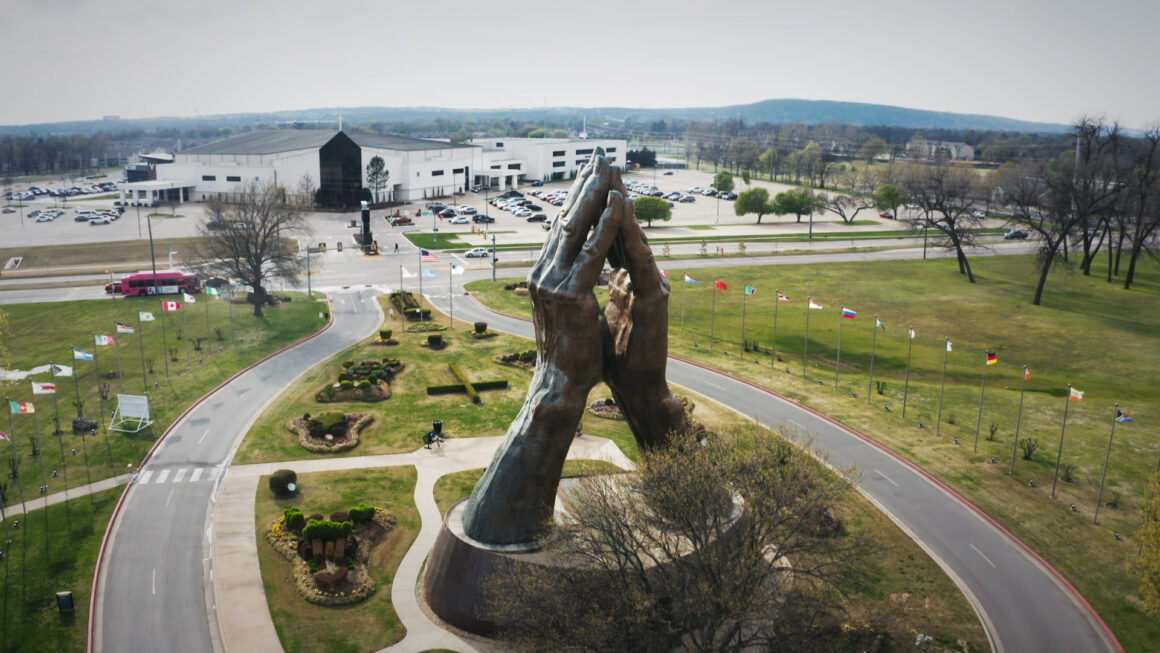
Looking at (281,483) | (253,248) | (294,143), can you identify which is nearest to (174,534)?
(281,483)

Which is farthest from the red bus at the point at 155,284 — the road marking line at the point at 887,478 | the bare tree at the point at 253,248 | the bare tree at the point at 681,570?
the road marking line at the point at 887,478

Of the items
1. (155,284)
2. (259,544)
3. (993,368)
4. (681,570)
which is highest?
(681,570)

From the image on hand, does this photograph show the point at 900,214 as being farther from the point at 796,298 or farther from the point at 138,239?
the point at 138,239

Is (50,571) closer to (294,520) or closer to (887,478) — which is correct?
(294,520)

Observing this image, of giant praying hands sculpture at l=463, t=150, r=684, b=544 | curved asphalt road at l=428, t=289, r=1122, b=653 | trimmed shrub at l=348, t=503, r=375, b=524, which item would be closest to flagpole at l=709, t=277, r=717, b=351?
curved asphalt road at l=428, t=289, r=1122, b=653

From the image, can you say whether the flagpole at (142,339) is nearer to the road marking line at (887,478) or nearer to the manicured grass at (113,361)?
the manicured grass at (113,361)

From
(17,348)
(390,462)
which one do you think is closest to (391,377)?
(390,462)

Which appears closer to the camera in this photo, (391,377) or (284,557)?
(284,557)
